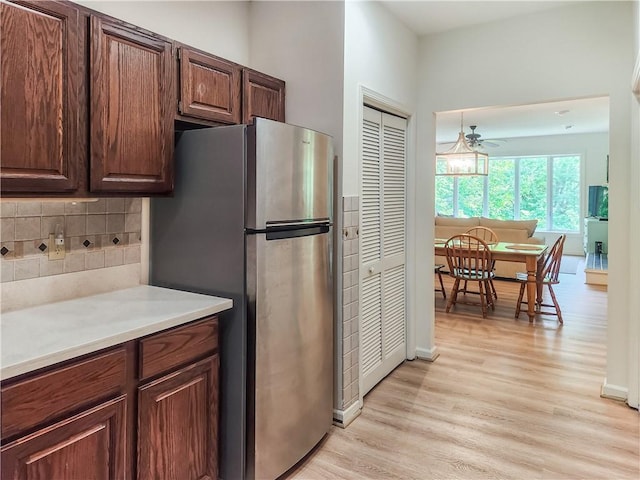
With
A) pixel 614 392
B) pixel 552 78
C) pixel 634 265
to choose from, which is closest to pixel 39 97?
pixel 552 78

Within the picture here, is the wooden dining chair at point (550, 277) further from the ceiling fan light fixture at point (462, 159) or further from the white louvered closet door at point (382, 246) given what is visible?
the white louvered closet door at point (382, 246)

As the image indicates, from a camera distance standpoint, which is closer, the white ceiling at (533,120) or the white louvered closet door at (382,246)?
the white louvered closet door at (382,246)

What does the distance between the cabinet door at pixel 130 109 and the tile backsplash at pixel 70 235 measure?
327 millimetres

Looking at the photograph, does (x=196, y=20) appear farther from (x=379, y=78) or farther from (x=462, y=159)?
(x=462, y=159)

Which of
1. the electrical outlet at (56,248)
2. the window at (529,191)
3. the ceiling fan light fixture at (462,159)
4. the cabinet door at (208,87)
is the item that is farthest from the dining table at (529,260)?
the window at (529,191)

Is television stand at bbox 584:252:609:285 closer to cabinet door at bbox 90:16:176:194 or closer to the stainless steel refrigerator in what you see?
the stainless steel refrigerator

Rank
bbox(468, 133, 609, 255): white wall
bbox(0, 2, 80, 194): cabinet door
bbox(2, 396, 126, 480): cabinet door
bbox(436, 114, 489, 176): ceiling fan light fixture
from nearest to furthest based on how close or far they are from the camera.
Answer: bbox(2, 396, 126, 480): cabinet door, bbox(0, 2, 80, 194): cabinet door, bbox(436, 114, 489, 176): ceiling fan light fixture, bbox(468, 133, 609, 255): white wall

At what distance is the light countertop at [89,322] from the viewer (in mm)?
1288

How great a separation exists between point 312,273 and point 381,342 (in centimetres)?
122

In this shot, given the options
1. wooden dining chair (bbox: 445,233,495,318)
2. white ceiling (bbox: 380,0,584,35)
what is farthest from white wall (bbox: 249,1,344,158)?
wooden dining chair (bbox: 445,233,495,318)

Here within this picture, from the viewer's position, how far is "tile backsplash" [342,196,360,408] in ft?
8.36

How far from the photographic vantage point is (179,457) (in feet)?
5.63

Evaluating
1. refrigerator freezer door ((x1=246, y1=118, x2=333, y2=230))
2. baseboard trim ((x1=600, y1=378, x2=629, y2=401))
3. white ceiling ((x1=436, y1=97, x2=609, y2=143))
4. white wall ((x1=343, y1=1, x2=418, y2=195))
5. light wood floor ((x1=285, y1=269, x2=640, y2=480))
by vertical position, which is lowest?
light wood floor ((x1=285, y1=269, x2=640, y2=480))

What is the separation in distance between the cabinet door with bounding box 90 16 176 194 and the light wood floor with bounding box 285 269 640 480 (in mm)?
1587
